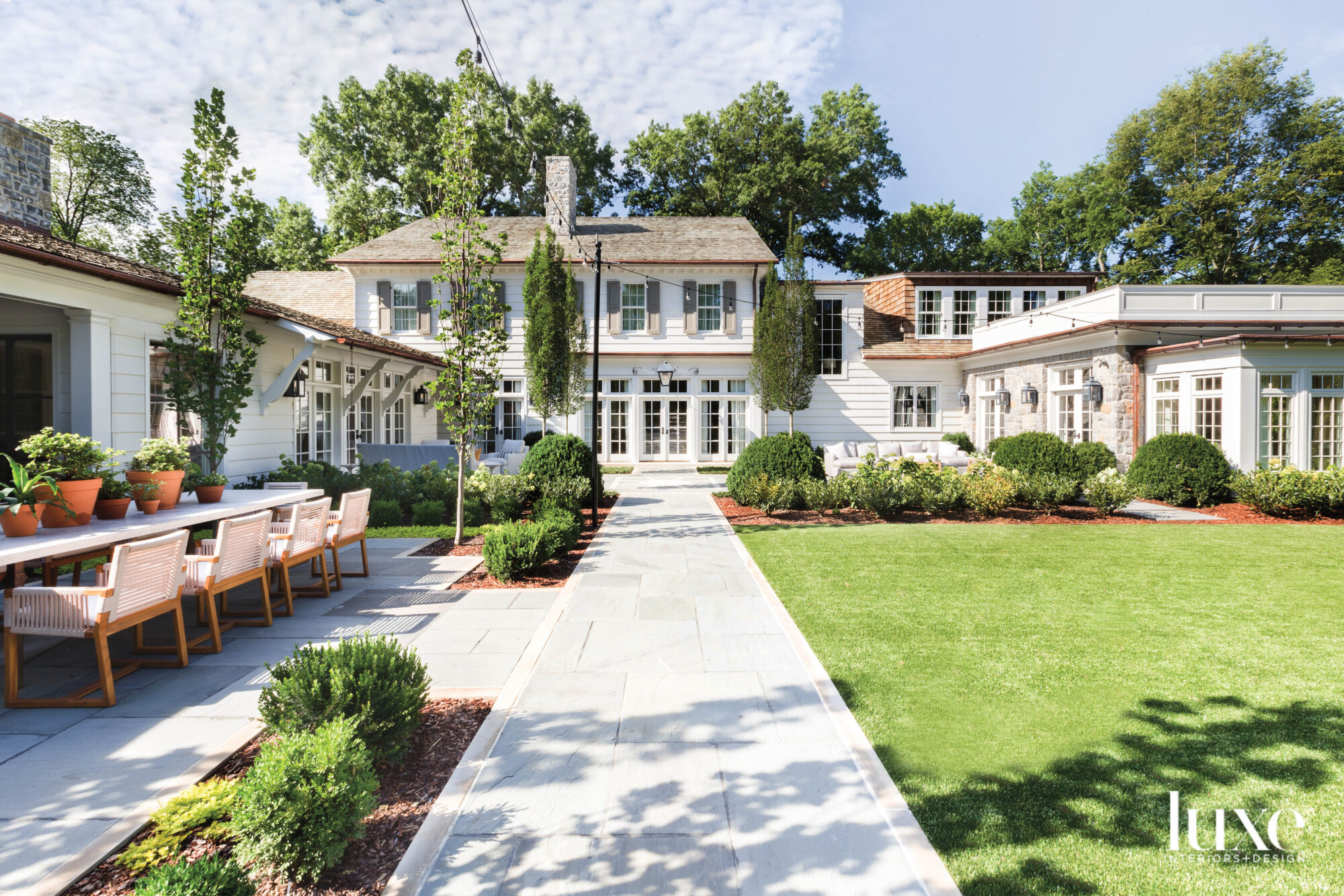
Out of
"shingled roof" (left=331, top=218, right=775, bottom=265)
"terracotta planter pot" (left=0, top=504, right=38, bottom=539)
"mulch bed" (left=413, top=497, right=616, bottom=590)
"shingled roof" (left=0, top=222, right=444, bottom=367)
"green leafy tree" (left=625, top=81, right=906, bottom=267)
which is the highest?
"green leafy tree" (left=625, top=81, right=906, bottom=267)

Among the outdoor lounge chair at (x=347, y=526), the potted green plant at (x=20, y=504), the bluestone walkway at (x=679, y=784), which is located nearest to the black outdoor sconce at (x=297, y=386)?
the outdoor lounge chair at (x=347, y=526)

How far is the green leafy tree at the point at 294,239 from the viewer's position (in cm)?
2952

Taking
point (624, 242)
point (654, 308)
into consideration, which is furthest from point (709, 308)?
point (624, 242)

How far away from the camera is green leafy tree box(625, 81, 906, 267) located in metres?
30.0

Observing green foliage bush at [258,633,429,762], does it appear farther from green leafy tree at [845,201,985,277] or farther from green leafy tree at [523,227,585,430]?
green leafy tree at [845,201,985,277]

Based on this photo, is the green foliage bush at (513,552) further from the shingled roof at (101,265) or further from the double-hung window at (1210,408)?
the double-hung window at (1210,408)

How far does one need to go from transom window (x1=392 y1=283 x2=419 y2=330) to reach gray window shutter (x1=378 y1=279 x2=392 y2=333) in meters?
0.10

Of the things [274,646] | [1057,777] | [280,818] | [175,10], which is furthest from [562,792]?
[175,10]

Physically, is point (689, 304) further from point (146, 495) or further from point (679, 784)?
point (679, 784)

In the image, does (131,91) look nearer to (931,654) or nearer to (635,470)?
(931,654)

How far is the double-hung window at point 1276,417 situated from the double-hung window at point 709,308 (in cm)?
1297

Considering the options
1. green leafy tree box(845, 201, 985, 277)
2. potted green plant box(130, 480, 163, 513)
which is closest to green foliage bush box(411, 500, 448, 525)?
potted green plant box(130, 480, 163, 513)

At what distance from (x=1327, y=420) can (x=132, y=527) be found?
19330 millimetres

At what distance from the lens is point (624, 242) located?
20734 mm
